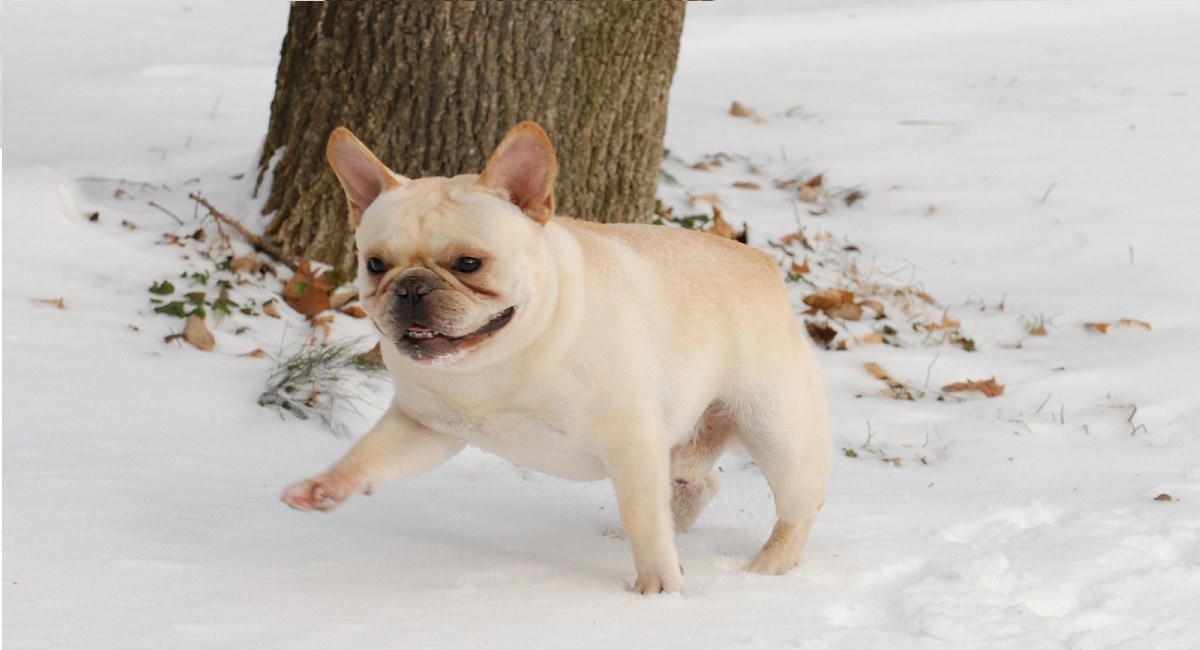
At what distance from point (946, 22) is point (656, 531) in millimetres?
8490

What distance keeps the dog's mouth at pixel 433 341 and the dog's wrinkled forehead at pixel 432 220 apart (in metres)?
0.18

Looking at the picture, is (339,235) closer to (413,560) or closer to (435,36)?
(435,36)

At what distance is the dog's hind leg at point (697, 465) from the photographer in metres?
3.62

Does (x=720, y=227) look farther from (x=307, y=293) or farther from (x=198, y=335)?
(x=198, y=335)

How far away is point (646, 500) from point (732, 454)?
1629 millimetres

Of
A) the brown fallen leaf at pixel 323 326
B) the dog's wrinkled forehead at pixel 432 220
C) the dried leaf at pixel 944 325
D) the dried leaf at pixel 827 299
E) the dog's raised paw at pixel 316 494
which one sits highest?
the dog's wrinkled forehead at pixel 432 220

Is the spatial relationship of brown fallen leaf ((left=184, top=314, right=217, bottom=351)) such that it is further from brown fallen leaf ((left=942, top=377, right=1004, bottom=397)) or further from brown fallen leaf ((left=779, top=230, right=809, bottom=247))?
brown fallen leaf ((left=779, top=230, right=809, bottom=247))

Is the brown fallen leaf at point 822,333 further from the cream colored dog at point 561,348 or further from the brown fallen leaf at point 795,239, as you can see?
the cream colored dog at point 561,348

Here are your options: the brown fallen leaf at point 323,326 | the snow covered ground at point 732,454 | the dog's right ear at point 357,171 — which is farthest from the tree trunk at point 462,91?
the dog's right ear at point 357,171

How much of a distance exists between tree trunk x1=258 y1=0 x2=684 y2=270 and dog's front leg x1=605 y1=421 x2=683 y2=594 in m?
2.30

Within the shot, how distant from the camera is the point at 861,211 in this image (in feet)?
23.6

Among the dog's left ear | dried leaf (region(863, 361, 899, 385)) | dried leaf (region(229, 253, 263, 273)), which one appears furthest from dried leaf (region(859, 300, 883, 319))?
the dog's left ear

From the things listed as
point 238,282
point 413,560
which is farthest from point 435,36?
point 413,560

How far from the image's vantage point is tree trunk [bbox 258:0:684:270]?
5.08 m
